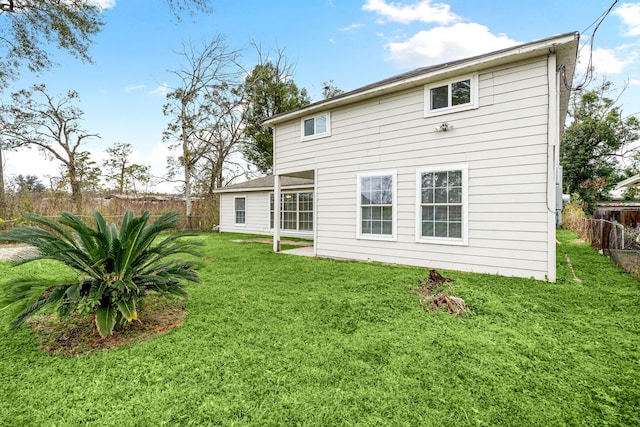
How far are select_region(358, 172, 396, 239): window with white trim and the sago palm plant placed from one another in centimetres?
457

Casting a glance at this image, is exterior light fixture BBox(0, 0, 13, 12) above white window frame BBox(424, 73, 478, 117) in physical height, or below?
above

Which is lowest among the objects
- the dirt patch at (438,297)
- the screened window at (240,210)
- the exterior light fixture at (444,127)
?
the dirt patch at (438,297)

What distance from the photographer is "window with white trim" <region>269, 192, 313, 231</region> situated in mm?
12555

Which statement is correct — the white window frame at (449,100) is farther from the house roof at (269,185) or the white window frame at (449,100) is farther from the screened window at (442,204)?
the house roof at (269,185)

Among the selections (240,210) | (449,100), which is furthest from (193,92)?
(449,100)

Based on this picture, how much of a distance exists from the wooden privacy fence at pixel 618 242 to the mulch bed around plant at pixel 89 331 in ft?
23.3

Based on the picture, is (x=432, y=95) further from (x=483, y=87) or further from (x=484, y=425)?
(x=484, y=425)

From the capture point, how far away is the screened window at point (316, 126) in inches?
306

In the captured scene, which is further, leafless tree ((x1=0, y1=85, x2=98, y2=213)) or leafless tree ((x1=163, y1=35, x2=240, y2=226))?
leafless tree ((x1=163, y1=35, x2=240, y2=226))

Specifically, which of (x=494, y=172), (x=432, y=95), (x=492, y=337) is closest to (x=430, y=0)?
(x=432, y=95)

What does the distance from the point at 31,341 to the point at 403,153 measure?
6.43m

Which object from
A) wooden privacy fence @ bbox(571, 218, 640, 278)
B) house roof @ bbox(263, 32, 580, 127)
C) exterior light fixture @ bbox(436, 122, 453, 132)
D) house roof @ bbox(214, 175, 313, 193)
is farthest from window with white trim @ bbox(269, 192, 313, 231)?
wooden privacy fence @ bbox(571, 218, 640, 278)

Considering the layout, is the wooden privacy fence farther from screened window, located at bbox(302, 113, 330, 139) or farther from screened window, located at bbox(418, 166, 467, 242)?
screened window, located at bbox(302, 113, 330, 139)

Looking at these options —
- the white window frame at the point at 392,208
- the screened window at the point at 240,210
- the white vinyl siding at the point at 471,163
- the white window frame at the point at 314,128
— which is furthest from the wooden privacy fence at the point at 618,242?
the screened window at the point at 240,210
